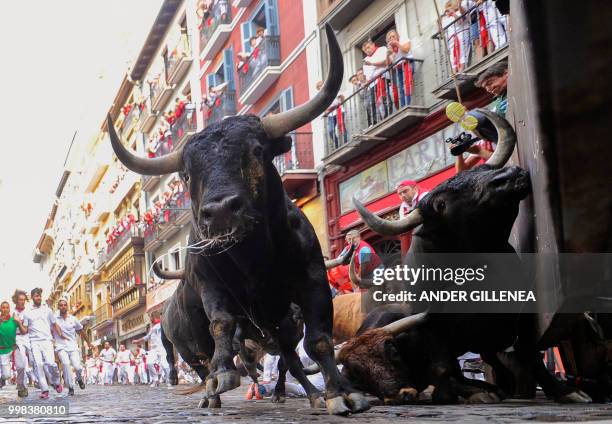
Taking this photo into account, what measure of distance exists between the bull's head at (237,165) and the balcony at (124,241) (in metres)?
44.0

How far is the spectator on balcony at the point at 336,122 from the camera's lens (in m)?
20.4

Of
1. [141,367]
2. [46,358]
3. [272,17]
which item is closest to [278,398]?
[46,358]

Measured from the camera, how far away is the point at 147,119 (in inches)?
1711

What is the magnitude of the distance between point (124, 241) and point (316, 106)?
4754cm

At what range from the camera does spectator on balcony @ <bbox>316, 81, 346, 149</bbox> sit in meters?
20.4

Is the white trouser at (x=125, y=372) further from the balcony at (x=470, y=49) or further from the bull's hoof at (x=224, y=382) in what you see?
the bull's hoof at (x=224, y=382)

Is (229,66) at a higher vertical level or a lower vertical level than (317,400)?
higher

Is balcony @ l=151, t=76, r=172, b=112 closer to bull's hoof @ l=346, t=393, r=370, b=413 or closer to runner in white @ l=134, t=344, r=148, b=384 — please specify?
runner in white @ l=134, t=344, r=148, b=384

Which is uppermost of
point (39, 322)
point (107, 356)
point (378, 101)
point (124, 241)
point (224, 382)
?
point (124, 241)

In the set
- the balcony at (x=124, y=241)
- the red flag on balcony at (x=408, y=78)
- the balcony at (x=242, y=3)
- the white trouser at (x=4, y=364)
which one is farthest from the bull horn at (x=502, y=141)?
the balcony at (x=124, y=241)

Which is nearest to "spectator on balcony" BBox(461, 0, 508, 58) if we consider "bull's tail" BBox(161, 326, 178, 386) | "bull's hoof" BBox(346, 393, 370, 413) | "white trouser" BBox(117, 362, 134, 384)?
"bull's tail" BBox(161, 326, 178, 386)

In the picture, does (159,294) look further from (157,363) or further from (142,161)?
(142,161)

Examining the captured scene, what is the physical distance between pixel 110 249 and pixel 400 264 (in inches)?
2091

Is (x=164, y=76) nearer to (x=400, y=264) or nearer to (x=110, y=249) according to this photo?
(x=110, y=249)
